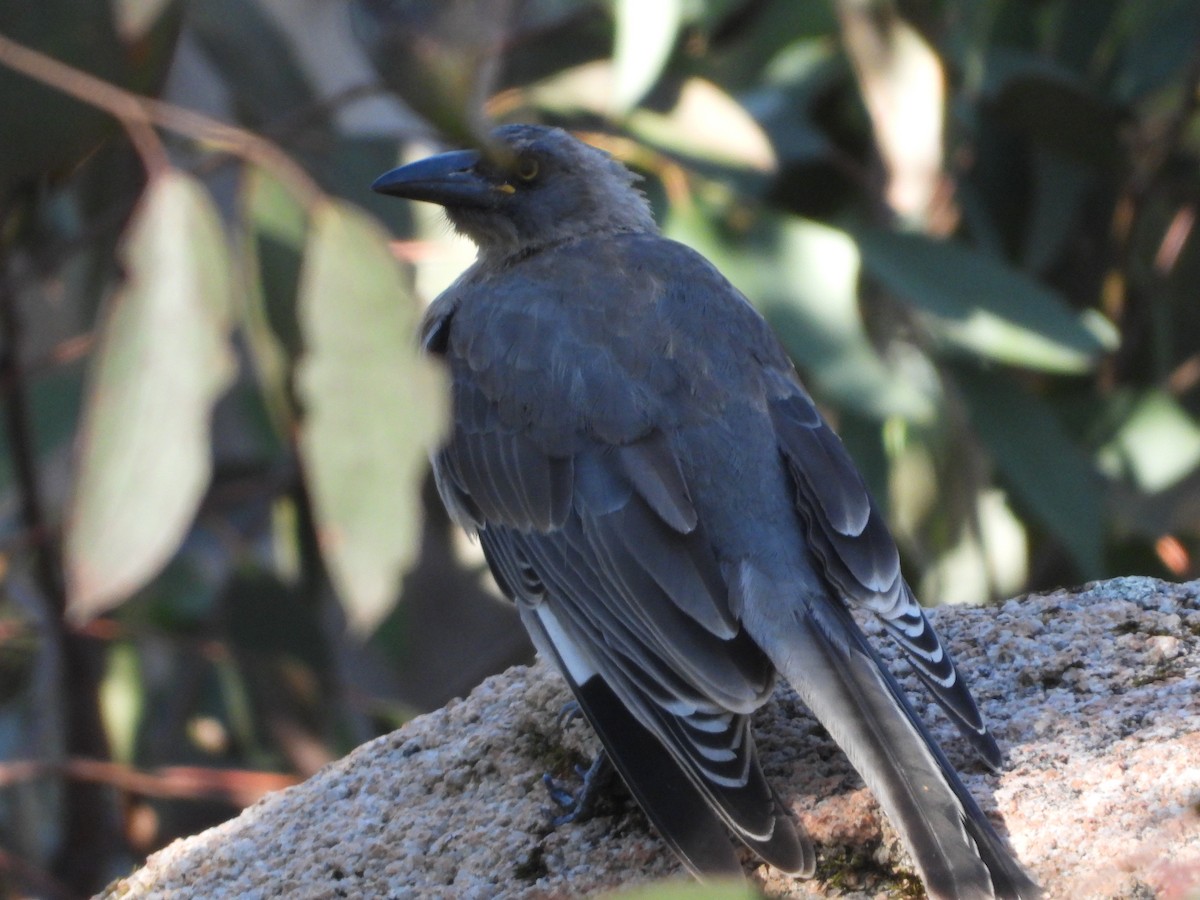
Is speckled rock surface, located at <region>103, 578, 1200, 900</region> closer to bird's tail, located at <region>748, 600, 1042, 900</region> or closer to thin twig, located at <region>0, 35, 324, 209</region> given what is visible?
bird's tail, located at <region>748, 600, 1042, 900</region>

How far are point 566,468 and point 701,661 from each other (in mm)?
631

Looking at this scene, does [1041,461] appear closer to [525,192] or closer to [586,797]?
[525,192]

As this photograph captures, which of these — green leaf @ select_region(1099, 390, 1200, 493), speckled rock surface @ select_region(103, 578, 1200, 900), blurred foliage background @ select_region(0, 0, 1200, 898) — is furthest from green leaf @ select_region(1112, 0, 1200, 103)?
speckled rock surface @ select_region(103, 578, 1200, 900)

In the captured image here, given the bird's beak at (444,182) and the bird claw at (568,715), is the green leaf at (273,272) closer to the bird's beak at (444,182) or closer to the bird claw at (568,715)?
the bird's beak at (444,182)

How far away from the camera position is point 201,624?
17.8ft

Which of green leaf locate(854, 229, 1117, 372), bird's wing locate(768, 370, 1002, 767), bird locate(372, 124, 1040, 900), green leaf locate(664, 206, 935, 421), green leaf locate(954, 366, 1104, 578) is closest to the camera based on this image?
bird locate(372, 124, 1040, 900)

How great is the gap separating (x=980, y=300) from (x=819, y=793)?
2274mm

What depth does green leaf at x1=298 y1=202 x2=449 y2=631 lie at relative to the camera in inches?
89.6

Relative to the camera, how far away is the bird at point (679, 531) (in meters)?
2.21

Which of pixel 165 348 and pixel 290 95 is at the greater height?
pixel 290 95

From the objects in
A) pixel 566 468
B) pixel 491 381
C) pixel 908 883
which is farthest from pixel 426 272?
pixel 908 883

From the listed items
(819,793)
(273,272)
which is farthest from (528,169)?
(819,793)

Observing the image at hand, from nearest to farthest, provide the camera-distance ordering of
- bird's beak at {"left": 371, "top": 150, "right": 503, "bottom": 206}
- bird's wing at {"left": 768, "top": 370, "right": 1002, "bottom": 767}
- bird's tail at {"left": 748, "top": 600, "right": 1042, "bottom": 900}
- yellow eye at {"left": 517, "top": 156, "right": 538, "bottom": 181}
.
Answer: bird's tail at {"left": 748, "top": 600, "right": 1042, "bottom": 900} → bird's wing at {"left": 768, "top": 370, "right": 1002, "bottom": 767} → bird's beak at {"left": 371, "top": 150, "right": 503, "bottom": 206} → yellow eye at {"left": 517, "top": 156, "right": 538, "bottom": 181}

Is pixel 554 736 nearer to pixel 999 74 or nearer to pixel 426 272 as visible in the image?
pixel 426 272
